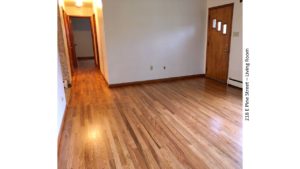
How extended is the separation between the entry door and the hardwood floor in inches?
30.2

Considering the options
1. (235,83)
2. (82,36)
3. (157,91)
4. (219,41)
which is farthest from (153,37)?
(82,36)

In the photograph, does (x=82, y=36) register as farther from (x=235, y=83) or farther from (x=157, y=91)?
(x=235, y=83)

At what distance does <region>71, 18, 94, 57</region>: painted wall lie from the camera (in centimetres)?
1028

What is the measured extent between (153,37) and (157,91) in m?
1.55

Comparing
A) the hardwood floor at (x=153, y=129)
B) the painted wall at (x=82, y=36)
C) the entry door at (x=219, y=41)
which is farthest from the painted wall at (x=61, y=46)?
the painted wall at (x=82, y=36)

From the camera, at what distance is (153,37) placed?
5027mm

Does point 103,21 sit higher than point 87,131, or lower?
higher

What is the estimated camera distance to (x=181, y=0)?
503 cm

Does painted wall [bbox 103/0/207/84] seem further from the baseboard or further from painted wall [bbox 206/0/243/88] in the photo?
the baseboard
